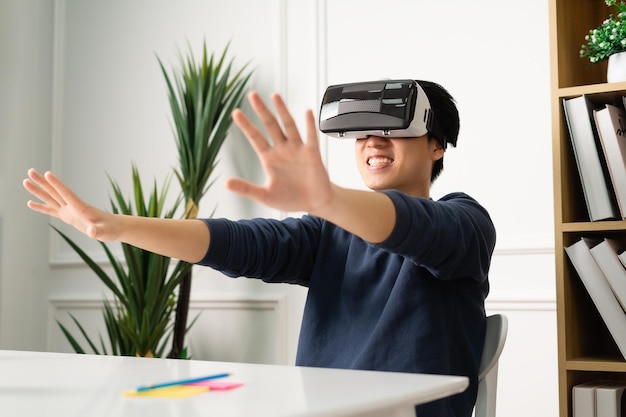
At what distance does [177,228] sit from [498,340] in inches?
25.0

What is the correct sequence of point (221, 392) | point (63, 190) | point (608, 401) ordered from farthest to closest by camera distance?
1. point (608, 401)
2. point (63, 190)
3. point (221, 392)

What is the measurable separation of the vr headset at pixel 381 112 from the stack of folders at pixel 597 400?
2.63 feet

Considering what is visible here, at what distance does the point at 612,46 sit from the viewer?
7.20ft

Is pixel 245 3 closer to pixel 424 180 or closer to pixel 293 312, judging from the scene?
pixel 293 312

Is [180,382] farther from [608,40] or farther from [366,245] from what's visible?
[608,40]

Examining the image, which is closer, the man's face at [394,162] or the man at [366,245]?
the man at [366,245]

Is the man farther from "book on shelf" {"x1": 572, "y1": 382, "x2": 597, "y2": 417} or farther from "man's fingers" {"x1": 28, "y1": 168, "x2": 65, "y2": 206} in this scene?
"book on shelf" {"x1": 572, "y1": 382, "x2": 597, "y2": 417}

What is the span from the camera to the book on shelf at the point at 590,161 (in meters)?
2.16

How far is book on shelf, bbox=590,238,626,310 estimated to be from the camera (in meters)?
2.11

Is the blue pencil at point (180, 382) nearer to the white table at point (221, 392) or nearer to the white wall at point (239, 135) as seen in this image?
the white table at point (221, 392)

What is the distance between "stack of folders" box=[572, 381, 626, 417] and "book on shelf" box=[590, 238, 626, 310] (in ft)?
0.72

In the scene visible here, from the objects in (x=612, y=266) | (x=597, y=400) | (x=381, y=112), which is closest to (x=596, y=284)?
(x=612, y=266)

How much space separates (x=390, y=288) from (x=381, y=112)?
379 mm

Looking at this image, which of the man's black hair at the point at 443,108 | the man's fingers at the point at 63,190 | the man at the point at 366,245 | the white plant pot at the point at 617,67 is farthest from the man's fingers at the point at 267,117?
the white plant pot at the point at 617,67
